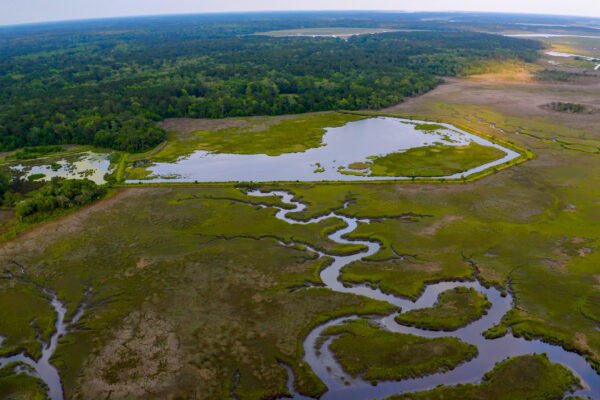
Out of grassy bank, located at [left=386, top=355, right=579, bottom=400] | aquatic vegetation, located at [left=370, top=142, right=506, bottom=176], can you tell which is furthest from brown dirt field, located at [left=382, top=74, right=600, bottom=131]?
grassy bank, located at [left=386, top=355, right=579, bottom=400]

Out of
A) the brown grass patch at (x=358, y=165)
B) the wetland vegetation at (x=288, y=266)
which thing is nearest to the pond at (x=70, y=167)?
the wetland vegetation at (x=288, y=266)

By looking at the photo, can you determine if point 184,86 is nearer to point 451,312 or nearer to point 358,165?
point 358,165

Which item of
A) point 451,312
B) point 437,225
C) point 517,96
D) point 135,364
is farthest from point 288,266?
point 517,96

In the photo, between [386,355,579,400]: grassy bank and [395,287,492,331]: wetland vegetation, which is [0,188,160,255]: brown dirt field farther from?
[386,355,579,400]: grassy bank

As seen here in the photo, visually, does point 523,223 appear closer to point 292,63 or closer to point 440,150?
point 440,150

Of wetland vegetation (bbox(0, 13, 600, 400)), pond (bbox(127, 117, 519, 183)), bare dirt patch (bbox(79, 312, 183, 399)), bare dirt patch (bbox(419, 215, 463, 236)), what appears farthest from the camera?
pond (bbox(127, 117, 519, 183))

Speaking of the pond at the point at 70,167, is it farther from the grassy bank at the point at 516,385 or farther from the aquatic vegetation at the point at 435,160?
the grassy bank at the point at 516,385
